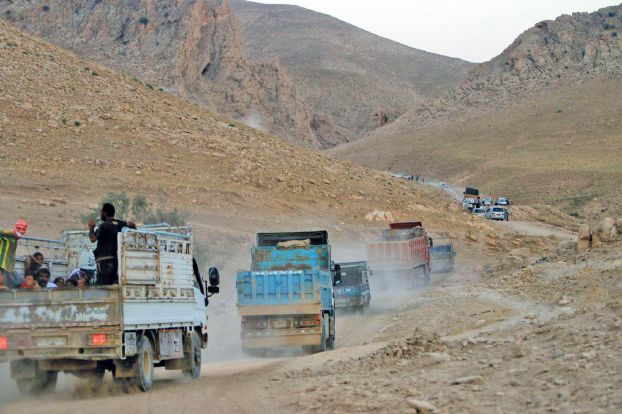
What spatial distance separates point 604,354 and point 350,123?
156857 millimetres

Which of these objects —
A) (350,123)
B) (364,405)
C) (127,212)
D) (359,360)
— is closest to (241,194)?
(127,212)

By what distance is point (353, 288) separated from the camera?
3098 centimetres

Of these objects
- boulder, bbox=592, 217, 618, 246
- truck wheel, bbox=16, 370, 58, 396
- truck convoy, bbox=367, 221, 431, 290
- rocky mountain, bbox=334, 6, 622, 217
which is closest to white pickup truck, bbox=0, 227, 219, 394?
truck wheel, bbox=16, 370, 58, 396

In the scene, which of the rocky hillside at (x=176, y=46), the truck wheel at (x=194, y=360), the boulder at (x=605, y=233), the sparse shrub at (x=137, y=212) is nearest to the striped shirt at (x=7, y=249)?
the truck wheel at (x=194, y=360)

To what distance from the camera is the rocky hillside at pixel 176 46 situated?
79.4 meters

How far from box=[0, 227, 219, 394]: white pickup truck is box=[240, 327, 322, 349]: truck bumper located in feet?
18.3

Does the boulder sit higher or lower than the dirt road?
higher

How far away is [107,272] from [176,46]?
232 feet

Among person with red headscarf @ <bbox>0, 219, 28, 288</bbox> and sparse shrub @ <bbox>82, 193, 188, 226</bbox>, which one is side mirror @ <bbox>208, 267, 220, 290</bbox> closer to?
person with red headscarf @ <bbox>0, 219, 28, 288</bbox>

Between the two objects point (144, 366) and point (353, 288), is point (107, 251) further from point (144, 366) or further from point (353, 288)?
point (353, 288)

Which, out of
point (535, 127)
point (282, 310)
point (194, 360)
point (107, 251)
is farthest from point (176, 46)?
point (107, 251)

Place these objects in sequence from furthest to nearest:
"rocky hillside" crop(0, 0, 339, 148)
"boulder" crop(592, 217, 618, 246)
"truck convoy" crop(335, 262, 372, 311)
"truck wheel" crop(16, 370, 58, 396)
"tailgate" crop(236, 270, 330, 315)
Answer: "rocky hillside" crop(0, 0, 339, 148)
"truck convoy" crop(335, 262, 372, 311)
"boulder" crop(592, 217, 618, 246)
"tailgate" crop(236, 270, 330, 315)
"truck wheel" crop(16, 370, 58, 396)

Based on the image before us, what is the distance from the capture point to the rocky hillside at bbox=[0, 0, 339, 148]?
79375mm

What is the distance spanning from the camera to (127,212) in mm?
42969
